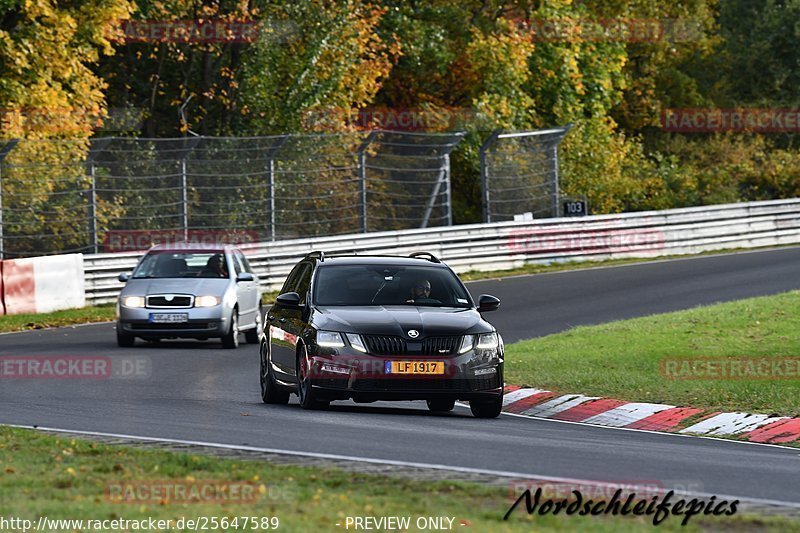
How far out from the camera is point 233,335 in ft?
74.7

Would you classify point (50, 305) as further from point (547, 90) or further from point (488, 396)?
point (547, 90)

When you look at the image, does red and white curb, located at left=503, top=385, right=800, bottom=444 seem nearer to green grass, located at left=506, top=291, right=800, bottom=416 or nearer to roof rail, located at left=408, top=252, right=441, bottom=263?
green grass, located at left=506, top=291, right=800, bottom=416

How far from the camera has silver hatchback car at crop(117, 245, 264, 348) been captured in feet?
73.4

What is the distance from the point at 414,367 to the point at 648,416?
2507 millimetres

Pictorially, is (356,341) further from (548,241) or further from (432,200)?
(548,241)

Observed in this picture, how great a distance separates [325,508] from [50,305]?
2068 cm

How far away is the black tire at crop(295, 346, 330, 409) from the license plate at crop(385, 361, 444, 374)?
83 centimetres

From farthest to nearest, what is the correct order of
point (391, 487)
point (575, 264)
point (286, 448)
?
1. point (575, 264)
2. point (286, 448)
3. point (391, 487)

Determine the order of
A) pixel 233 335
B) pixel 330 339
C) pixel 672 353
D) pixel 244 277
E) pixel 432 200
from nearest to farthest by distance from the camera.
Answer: pixel 330 339 → pixel 672 353 → pixel 233 335 → pixel 244 277 → pixel 432 200

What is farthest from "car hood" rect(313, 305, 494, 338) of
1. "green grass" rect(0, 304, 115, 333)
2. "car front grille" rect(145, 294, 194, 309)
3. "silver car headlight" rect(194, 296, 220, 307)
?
"green grass" rect(0, 304, 115, 333)

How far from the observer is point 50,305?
28078 millimetres

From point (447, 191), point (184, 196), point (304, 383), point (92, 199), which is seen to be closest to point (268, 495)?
point (304, 383)

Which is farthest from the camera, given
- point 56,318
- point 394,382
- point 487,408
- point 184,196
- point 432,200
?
point 432,200

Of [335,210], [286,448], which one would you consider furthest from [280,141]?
[286,448]
